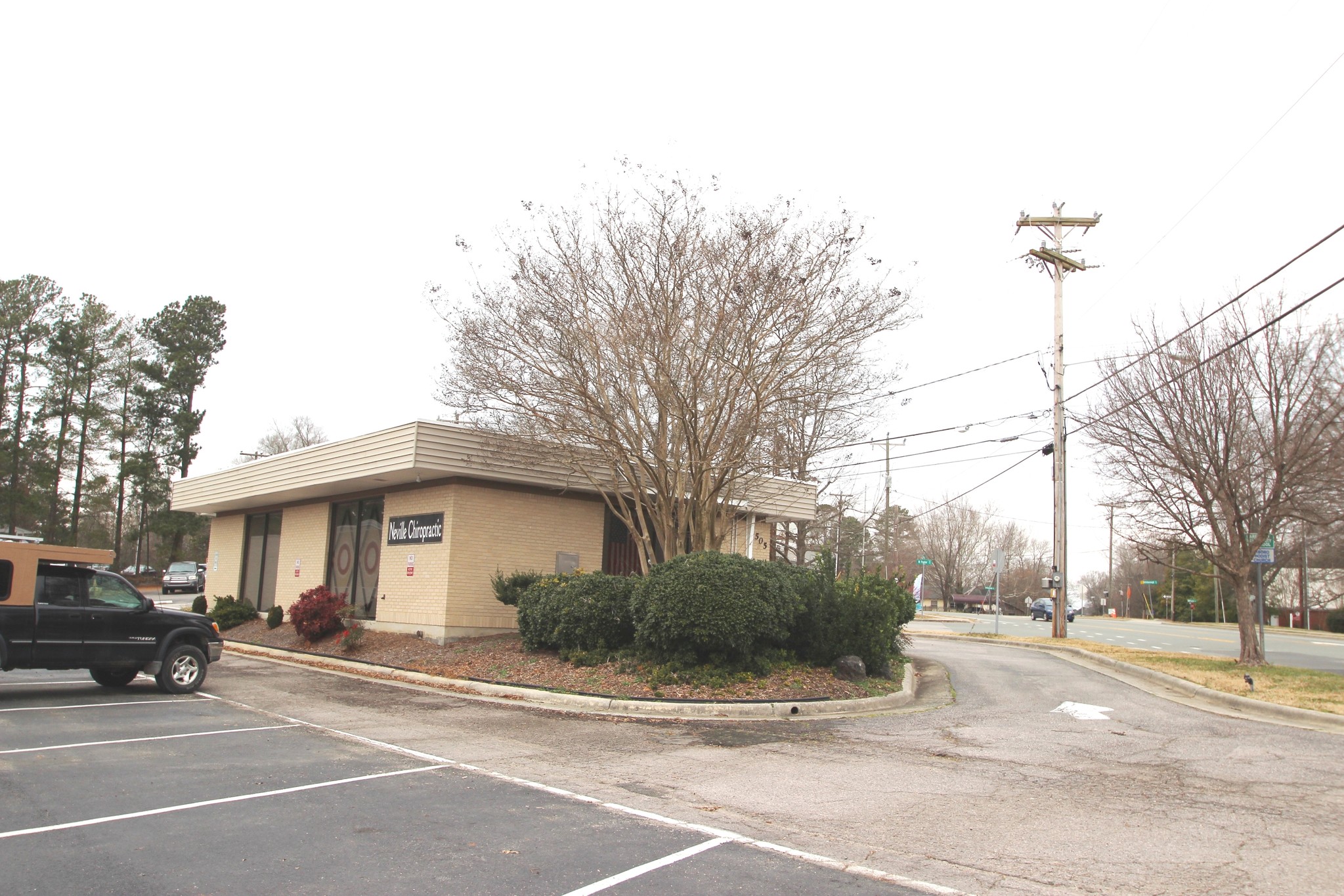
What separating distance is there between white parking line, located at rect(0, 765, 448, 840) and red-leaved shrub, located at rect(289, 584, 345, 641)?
12120mm

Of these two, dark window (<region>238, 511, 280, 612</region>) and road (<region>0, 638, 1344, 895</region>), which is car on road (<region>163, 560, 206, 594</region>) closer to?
dark window (<region>238, 511, 280, 612</region>)

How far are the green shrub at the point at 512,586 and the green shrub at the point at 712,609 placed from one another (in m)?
4.08

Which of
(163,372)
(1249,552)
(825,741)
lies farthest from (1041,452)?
(163,372)

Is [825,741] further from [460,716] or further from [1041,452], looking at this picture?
[1041,452]

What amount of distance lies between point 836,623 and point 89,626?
36.2 feet

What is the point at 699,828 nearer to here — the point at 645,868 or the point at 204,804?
the point at 645,868

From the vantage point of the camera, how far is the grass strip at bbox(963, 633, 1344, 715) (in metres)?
13.4

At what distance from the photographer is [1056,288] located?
27750 millimetres

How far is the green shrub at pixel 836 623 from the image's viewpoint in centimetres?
1481

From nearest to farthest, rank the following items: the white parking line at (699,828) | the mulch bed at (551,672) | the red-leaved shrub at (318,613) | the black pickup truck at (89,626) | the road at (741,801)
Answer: the white parking line at (699,828)
the road at (741,801)
the black pickup truck at (89,626)
the mulch bed at (551,672)
the red-leaved shrub at (318,613)

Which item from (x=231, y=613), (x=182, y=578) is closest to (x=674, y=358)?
(x=231, y=613)

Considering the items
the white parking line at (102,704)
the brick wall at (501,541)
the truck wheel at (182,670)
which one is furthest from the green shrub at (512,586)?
the white parking line at (102,704)

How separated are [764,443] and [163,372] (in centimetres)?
5173

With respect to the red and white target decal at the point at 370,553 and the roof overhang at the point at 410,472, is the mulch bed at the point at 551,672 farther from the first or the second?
the roof overhang at the point at 410,472
